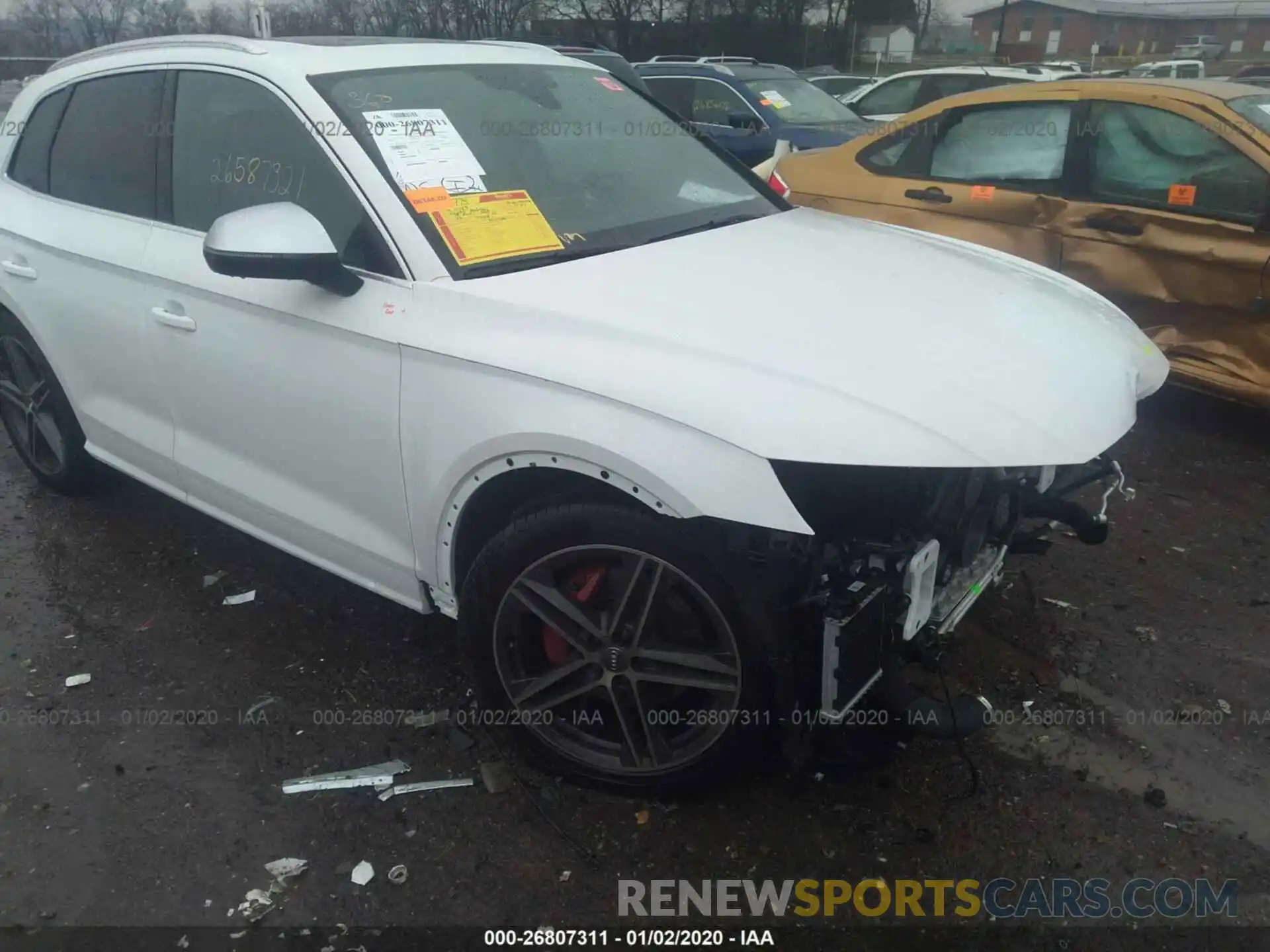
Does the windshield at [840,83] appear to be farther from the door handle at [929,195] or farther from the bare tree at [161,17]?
the door handle at [929,195]

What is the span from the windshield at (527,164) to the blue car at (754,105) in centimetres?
572

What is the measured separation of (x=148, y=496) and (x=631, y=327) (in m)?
3.03

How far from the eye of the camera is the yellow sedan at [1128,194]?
4297mm

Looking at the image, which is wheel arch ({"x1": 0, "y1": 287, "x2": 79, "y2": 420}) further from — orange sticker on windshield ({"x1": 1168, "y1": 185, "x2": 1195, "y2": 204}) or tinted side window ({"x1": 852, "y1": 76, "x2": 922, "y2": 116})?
tinted side window ({"x1": 852, "y1": 76, "x2": 922, "y2": 116})

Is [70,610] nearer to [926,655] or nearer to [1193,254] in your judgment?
[926,655]

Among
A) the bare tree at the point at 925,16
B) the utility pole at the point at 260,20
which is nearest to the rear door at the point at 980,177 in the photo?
the utility pole at the point at 260,20

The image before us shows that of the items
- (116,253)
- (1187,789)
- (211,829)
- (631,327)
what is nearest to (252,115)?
(116,253)

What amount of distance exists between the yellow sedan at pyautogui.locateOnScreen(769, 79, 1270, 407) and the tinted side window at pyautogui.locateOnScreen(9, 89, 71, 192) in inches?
152

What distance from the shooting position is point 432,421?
92.4 inches

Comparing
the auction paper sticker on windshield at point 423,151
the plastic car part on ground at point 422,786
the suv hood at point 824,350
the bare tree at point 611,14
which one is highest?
the bare tree at point 611,14

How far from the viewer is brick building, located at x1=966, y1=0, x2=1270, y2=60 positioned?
57.7 metres

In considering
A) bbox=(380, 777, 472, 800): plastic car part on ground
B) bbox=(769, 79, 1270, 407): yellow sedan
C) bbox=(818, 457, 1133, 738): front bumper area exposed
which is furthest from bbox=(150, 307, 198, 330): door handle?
bbox=(769, 79, 1270, 407): yellow sedan

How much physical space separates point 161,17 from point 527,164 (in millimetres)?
11758

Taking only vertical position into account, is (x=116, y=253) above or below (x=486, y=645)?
above
